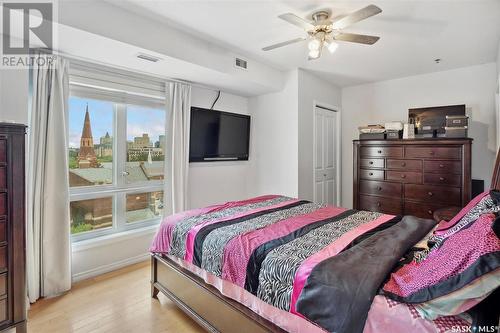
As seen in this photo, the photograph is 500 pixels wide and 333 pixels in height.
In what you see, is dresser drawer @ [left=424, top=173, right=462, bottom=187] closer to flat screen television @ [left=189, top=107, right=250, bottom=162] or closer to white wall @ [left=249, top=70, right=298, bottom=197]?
white wall @ [left=249, top=70, right=298, bottom=197]

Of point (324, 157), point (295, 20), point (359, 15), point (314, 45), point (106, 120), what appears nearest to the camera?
point (359, 15)

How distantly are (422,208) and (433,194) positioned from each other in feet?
0.74

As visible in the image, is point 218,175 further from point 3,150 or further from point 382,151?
point 3,150

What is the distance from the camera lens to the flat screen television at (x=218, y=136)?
3.68m

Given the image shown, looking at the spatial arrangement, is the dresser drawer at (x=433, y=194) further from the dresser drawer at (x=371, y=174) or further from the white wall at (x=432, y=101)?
the white wall at (x=432, y=101)

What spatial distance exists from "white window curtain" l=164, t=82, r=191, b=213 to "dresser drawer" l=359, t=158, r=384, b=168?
8.36ft

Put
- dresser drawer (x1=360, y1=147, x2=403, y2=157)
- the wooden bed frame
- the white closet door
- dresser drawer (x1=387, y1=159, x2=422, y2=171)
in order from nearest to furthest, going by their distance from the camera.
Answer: the wooden bed frame
dresser drawer (x1=387, y1=159, x2=422, y2=171)
dresser drawer (x1=360, y1=147, x2=403, y2=157)
the white closet door

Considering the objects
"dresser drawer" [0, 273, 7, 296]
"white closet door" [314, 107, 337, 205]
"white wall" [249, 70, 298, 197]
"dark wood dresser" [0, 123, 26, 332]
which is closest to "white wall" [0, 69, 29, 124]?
"dark wood dresser" [0, 123, 26, 332]

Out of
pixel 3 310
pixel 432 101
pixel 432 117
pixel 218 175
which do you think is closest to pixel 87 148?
pixel 3 310

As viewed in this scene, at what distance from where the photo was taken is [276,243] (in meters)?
1.70

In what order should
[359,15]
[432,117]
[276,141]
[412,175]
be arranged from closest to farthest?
[359,15] < [412,175] < [432,117] < [276,141]

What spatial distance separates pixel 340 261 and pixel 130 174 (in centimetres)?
273

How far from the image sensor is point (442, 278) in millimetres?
1028

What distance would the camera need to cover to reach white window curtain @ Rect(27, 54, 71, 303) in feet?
7.72
